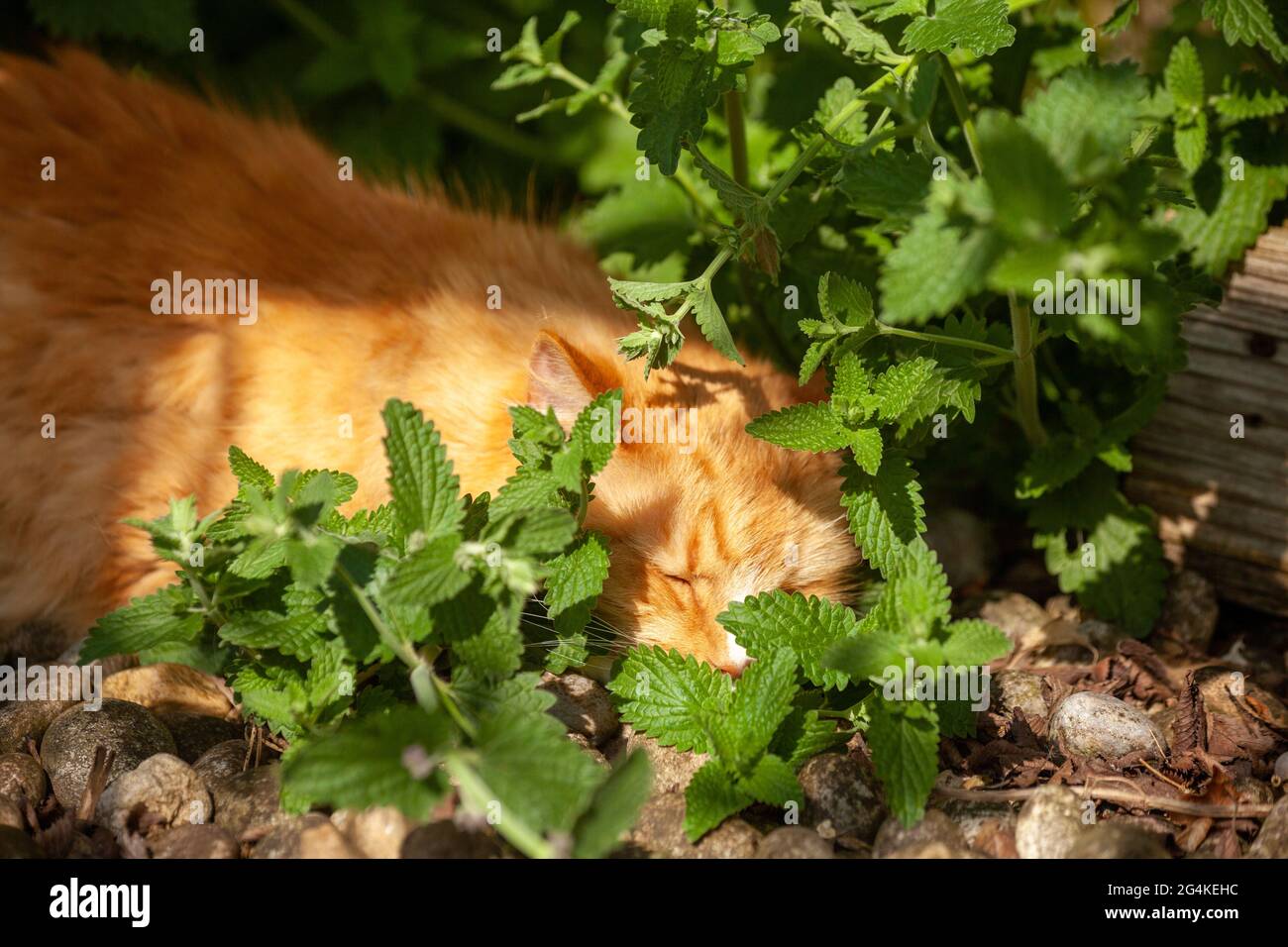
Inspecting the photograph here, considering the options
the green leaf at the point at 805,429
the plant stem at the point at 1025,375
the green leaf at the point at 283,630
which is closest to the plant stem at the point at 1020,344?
the plant stem at the point at 1025,375

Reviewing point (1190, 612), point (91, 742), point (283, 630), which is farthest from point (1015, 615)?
point (91, 742)

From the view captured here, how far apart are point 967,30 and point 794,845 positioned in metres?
1.31

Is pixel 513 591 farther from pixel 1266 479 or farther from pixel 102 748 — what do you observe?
pixel 1266 479

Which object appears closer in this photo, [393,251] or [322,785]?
[322,785]

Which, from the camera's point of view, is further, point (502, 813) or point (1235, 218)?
point (1235, 218)

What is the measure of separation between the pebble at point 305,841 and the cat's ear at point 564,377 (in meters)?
0.76

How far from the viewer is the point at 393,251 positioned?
2.51 meters

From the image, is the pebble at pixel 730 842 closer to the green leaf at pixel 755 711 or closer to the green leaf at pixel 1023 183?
the green leaf at pixel 755 711

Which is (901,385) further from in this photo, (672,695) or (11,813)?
(11,813)

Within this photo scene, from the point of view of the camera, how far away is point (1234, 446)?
2.54 m

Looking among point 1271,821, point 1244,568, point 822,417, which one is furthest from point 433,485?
point 1244,568

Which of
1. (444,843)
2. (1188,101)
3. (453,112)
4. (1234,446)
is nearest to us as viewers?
(444,843)

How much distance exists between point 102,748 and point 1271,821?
191cm

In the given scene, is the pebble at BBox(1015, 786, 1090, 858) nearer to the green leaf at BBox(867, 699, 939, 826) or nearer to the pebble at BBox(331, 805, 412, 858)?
the green leaf at BBox(867, 699, 939, 826)
